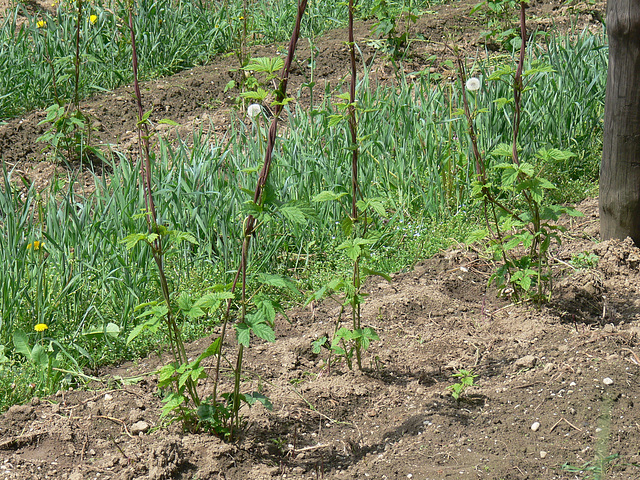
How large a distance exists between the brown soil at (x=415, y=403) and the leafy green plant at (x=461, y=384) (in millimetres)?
28

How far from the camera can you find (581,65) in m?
4.50

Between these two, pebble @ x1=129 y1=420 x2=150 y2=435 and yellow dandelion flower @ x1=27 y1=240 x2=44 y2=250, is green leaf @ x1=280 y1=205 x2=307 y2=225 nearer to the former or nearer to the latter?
pebble @ x1=129 y1=420 x2=150 y2=435

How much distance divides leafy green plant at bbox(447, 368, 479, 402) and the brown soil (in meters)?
0.03

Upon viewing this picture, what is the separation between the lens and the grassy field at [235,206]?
2852 millimetres

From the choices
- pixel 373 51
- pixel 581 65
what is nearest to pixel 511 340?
pixel 581 65

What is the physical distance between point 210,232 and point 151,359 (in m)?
0.79

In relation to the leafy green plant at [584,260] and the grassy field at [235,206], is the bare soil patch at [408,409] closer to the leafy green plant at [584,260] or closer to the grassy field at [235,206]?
the leafy green plant at [584,260]

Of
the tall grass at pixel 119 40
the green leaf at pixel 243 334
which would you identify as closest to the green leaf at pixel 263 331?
the green leaf at pixel 243 334

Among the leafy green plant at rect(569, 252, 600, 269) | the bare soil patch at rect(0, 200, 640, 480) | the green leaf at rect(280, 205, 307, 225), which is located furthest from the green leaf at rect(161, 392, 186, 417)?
the leafy green plant at rect(569, 252, 600, 269)

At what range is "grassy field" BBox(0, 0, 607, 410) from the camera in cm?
285

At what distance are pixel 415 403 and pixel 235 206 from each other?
1.49 metres

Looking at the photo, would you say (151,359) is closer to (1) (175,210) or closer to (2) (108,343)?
(2) (108,343)

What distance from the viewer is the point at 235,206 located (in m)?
3.49

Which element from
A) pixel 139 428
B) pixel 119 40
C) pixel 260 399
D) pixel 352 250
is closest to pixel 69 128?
pixel 119 40
